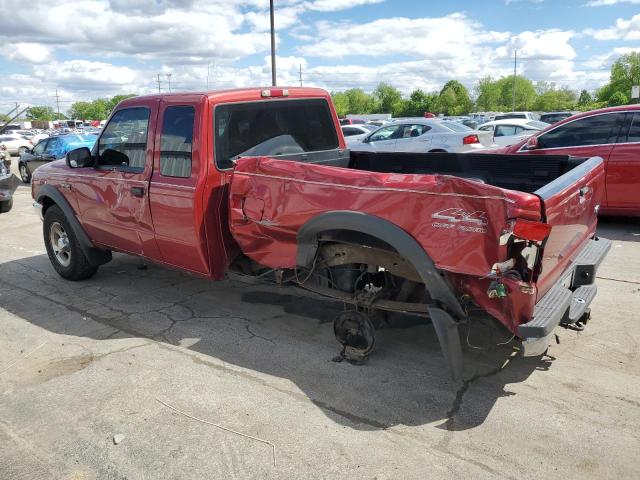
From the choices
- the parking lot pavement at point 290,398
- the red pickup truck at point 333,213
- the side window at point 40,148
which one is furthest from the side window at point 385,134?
the side window at point 40,148

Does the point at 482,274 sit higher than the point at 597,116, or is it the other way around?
the point at 597,116

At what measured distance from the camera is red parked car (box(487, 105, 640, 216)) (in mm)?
7617

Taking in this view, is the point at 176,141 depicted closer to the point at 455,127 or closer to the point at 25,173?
the point at 455,127

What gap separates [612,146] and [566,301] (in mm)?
5205

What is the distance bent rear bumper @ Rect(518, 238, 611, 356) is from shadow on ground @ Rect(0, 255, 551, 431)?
0.46 meters

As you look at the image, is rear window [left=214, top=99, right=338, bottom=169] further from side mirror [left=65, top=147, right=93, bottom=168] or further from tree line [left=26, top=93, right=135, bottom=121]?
tree line [left=26, top=93, right=135, bottom=121]

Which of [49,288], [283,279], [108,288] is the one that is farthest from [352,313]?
[49,288]

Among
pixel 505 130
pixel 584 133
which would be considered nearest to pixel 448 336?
pixel 584 133

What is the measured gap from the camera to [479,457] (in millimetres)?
3012

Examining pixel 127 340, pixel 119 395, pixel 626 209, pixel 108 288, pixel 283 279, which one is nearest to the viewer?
pixel 119 395

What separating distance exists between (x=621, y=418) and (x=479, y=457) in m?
0.98

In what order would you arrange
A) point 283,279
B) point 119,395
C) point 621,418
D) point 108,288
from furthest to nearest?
point 108,288
point 283,279
point 119,395
point 621,418

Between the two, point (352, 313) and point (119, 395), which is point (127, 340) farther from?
point (352, 313)

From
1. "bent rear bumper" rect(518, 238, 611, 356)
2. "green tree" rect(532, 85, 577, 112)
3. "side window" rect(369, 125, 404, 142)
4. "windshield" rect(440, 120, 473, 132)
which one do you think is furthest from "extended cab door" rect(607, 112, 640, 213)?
"green tree" rect(532, 85, 577, 112)
